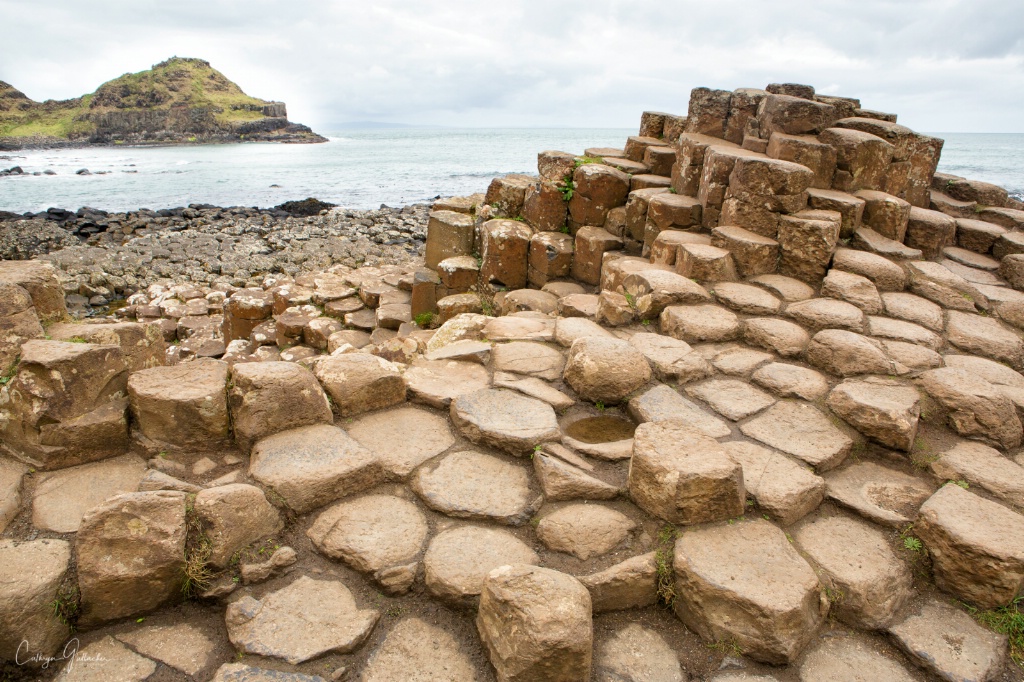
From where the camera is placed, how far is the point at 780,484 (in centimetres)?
285

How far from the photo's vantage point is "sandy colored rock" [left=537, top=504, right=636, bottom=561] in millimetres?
2555

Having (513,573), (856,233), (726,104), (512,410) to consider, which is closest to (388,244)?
(726,104)

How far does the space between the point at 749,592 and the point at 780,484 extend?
74cm

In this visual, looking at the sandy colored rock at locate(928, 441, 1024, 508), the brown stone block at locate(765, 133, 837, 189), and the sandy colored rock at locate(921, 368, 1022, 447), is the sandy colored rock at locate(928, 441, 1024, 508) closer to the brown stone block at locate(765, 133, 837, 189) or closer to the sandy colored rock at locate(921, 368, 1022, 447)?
the sandy colored rock at locate(921, 368, 1022, 447)

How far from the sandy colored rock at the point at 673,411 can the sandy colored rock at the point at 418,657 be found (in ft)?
5.55

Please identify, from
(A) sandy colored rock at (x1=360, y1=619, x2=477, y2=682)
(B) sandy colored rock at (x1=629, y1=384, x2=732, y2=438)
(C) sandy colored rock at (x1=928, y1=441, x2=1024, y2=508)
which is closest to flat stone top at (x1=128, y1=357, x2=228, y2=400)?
(A) sandy colored rock at (x1=360, y1=619, x2=477, y2=682)

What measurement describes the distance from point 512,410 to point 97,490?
2034 mm

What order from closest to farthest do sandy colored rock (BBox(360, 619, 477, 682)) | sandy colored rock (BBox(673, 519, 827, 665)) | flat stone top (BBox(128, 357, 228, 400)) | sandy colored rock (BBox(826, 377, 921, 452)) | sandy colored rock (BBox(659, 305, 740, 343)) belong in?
sandy colored rock (BBox(360, 619, 477, 682)), sandy colored rock (BBox(673, 519, 827, 665)), flat stone top (BBox(128, 357, 228, 400)), sandy colored rock (BBox(826, 377, 921, 452)), sandy colored rock (BBox(659, 305, 740, 343))

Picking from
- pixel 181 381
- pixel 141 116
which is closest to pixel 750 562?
pixel 181 381

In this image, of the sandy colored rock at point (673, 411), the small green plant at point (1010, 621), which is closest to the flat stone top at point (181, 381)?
the sandy colored rock at point (673, 411)

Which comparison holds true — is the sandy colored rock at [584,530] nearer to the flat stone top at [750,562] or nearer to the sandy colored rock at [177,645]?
the flat stone top at [750,562]

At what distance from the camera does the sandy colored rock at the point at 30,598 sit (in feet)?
6.63

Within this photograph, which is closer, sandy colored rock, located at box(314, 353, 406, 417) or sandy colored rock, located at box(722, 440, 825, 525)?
sandy colored rock, located at box(722, 440, 825, 525)

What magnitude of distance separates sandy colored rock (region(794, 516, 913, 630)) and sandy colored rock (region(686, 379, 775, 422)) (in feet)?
2.85
